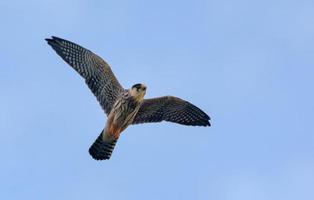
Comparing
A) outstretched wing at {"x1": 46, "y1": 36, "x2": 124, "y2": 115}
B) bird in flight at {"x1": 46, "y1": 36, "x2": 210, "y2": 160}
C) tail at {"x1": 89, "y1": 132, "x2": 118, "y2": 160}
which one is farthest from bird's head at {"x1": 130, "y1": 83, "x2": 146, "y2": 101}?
tail at {"x1": 89, "y1": 132, "x2": 118, "y2": 160}

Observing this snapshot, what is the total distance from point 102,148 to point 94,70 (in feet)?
7.01

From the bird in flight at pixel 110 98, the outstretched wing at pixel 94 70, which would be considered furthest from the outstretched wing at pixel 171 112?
the outstretched wing at pixel 94 70

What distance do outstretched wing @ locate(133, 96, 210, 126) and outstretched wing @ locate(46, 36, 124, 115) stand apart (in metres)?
0.84

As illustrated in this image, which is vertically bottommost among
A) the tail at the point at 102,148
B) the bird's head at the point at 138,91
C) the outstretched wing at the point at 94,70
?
the tail at the point at 102,148

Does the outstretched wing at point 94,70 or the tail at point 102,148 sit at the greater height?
the outstretched wing at point 94,70

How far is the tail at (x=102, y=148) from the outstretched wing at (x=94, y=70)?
32.6 inches

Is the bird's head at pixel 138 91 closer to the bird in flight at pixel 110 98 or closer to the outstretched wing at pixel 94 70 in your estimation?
the bird in flight at pixel 110 98

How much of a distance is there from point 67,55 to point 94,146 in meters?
2.56

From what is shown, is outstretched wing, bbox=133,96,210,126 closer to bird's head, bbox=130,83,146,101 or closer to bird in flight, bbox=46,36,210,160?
bird in flight, bbox=46,36,210,160

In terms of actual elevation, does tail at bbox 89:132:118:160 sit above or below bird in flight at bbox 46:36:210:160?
below

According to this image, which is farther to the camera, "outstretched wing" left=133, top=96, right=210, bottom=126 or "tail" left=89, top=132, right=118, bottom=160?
"outstretched wing" left=133, top=96, right=210, bottom=126

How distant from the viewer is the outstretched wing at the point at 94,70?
1570cm

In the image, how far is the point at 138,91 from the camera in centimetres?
1475

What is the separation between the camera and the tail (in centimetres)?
1515
